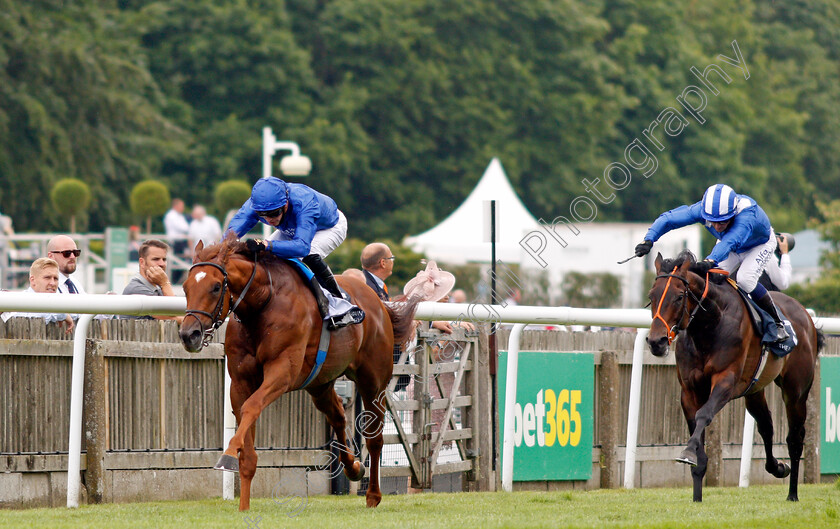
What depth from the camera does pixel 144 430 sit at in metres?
7.23

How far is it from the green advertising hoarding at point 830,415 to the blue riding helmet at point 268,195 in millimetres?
5746

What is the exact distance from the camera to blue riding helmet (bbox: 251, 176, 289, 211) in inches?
272

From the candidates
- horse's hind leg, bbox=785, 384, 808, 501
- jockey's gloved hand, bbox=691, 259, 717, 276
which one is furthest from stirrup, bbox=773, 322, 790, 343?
horse's hind leg, bbox=785, 384, 808, 501

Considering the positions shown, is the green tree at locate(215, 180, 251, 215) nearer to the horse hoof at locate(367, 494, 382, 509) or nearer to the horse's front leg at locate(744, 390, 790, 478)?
the horse's front leg at locate(744, 390, 790, 478)

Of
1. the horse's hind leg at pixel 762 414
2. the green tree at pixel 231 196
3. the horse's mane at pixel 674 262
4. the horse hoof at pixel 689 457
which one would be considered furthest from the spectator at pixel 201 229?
the horse hoof at pixel 689 457

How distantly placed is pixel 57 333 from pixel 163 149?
1071 inches

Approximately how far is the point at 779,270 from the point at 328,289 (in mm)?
3803

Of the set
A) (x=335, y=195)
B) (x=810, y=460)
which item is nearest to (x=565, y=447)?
(x=810, y=460)

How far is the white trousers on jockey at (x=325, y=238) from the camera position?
7.32 metres

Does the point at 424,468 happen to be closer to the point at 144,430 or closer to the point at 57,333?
the point at 144,430

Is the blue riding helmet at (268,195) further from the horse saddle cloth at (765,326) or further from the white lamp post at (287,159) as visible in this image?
the white lamp post at (287,159)

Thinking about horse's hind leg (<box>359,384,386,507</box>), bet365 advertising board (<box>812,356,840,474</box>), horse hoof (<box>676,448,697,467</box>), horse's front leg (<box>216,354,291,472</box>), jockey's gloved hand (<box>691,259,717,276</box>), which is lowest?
bet365 advertising board (<box>812,356,840,474</box>)

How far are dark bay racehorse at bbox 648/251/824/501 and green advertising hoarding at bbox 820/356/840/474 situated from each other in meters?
2.25

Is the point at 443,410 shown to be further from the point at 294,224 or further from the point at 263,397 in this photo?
the point at 263,397
